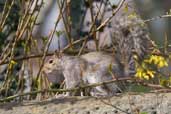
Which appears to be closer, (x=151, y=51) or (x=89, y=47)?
(x=151, y=51)

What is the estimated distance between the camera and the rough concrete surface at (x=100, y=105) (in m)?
6.28

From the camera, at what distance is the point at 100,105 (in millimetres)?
6430

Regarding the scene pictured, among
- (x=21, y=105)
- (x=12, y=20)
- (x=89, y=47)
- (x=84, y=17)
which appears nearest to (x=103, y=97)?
(x=21, y=105)

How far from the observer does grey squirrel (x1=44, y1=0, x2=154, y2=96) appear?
7.26 m

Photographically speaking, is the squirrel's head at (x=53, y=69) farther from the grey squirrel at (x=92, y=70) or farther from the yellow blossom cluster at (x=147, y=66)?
the yellow blossom cluster at (x=147, y=66)

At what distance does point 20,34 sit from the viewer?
24.4 ft

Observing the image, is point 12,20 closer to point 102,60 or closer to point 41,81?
point 41,81

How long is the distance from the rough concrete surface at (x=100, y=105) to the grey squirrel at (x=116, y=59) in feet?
1.87

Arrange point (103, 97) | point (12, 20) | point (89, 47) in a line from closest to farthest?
point (103, 97) < point (89, 47) < point (12, 20)

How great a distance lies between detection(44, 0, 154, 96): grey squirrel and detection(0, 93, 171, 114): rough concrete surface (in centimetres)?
57

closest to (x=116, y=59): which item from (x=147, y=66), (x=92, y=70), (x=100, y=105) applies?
(x=92, y=70)

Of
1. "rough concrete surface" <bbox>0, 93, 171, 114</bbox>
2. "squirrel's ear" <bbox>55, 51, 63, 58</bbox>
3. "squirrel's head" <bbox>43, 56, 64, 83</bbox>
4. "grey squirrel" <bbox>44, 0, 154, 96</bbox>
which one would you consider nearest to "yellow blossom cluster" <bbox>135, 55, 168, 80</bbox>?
"rough concrete surface" <bbox>0, 93, 171, 114</bbox>

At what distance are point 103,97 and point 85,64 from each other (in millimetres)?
829

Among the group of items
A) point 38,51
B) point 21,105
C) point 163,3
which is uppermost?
point 163,3
